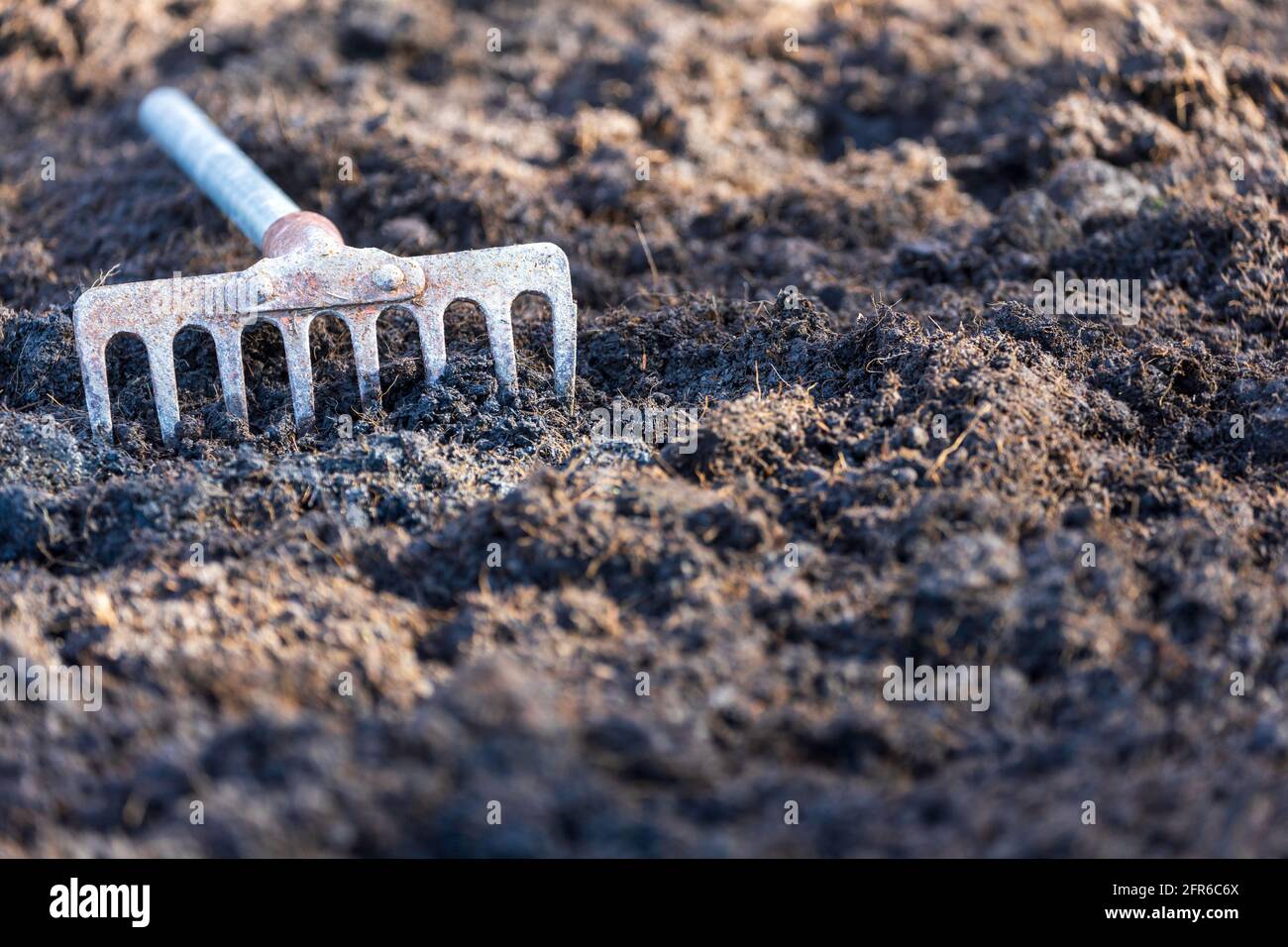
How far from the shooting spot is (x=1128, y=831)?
2117 mm

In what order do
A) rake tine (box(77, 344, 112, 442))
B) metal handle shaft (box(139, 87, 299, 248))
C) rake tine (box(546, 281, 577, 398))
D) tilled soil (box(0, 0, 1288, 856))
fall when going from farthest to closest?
metal handle shaft (box(139, 87, 299, 248)), rake tine (box(546, 281, 577, 398)), rake tine (box(77, 344, 112, 442)), tilled soil (box(0, 0, 1288, 856))

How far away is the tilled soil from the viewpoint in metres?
2.17

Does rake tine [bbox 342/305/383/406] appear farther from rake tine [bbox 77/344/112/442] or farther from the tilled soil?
rake tine [bbox 77/344/112/442]

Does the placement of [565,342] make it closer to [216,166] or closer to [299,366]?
[299,366]

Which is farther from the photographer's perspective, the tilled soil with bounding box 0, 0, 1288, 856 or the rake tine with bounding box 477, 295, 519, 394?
the rake tine with bounding box 477, 295, 519, 394

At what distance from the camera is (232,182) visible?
13.3ft

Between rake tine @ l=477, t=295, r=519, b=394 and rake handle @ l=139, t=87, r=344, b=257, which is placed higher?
rake handle @ l=139, t=87, r=344, b=257

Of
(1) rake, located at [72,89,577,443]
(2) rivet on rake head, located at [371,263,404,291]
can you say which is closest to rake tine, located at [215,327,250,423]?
(1) rake, located at [72,89,577,443]

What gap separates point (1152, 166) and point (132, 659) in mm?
4169

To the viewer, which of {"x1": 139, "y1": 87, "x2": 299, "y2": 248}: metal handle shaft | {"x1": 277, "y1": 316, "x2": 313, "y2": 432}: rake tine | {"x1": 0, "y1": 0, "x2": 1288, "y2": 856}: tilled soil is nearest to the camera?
{"x1": 0, "y1": 0, "x2": 1288, "y2": 856}: tilled soil

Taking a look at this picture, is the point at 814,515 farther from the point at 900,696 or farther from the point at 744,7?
the point at 744,7

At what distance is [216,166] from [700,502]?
8.01 ft

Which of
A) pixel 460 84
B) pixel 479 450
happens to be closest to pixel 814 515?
pixel 479 450

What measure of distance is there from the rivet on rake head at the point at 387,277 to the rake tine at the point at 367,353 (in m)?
0.08
